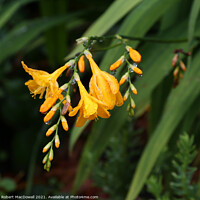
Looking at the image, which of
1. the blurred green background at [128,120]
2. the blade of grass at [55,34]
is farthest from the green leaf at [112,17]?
the blade of grass at [55,34]

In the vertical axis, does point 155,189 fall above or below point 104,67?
below

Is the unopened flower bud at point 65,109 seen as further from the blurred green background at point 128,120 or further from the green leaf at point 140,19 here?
the green leaf at point 140,19

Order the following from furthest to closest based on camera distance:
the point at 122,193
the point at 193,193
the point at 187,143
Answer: the point at 122,193
the point at 193,193
the point at 187,143

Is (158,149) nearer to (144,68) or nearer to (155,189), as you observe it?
(155,189)

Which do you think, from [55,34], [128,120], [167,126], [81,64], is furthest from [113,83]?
[55,34]

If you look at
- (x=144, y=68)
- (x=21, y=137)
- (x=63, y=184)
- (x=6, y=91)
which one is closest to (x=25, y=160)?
(x=21, y=137)

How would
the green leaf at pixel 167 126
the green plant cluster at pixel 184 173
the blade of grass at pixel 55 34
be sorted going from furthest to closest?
the blade of grass at pixel 55 34
the green leaf at pixel 167 126
the green plant cluster at pixel 184 173
